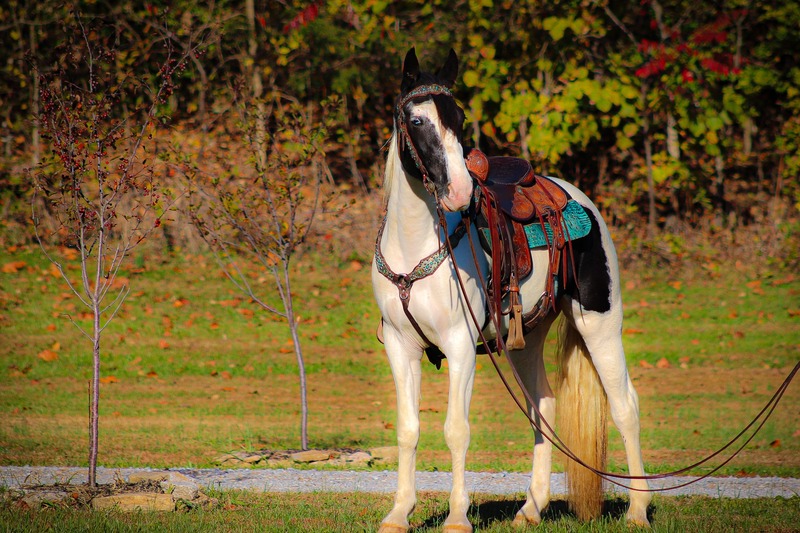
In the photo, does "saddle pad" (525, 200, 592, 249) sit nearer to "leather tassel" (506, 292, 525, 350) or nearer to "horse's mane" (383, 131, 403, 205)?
"leather tassel" (506, 292, 525, 350)

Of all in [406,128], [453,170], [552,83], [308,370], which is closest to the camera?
[453,170]

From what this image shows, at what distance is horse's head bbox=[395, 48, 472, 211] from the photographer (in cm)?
465

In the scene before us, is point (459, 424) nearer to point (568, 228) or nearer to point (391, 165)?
point (391, 165)

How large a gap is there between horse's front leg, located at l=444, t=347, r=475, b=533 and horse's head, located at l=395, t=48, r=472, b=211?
37.9 inches

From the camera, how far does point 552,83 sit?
1698 cm

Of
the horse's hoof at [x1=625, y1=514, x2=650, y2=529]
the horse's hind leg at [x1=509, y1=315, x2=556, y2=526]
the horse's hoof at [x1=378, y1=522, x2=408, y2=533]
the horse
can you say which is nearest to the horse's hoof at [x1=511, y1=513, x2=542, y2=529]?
the horse

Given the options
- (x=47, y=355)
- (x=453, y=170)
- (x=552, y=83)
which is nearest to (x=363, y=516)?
(x=453, y=170)

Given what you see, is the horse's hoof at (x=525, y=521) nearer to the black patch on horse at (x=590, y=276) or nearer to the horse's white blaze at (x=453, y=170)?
the black patch on horse at (x=590, y=276)

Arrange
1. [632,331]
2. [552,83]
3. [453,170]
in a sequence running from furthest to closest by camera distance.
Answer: [552,83] → [632,331] → [453,170]

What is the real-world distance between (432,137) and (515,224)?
1310 millimetres

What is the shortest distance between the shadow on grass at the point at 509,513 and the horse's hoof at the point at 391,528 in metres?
0.27

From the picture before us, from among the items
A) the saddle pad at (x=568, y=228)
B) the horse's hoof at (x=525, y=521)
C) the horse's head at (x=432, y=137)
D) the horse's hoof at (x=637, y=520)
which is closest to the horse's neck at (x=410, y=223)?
the horse's head at (x=432, y=137)

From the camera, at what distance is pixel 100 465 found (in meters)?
8.16

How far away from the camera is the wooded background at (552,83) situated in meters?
16.4
